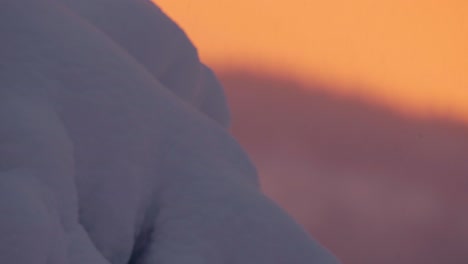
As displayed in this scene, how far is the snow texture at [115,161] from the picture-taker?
59cm

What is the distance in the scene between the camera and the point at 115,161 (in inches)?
27.7

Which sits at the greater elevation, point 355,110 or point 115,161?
point 355,110

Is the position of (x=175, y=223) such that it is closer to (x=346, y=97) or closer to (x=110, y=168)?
(x=110, y=168)

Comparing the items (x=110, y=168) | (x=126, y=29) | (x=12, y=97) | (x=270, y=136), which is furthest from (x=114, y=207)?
(x=270, y=136)

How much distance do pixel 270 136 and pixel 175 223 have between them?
1.48m

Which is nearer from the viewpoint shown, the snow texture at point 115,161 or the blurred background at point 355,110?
the snow texture at point 115,161

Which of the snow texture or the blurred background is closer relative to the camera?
the snow texture

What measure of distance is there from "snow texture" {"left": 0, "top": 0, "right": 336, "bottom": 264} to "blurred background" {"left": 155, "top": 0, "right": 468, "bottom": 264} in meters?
1.33

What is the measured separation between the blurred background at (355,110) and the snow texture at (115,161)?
1.33 m

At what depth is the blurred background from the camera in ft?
7.15

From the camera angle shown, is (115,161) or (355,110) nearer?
(115,161)

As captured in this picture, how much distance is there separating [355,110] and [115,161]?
5.59 ft

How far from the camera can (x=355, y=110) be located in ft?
7.58

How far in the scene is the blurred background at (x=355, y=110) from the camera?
218 cm
